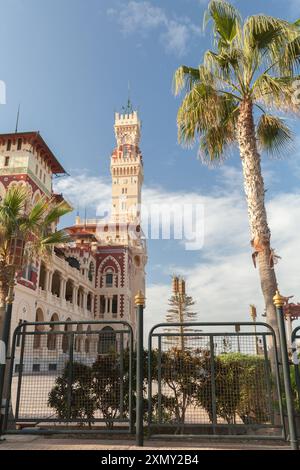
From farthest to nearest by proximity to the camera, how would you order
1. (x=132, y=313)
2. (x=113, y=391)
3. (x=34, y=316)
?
(x=132, y=313) < (x=34, y=316) < (x=113, y=391)

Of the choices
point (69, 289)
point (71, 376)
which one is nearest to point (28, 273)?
point (69, 289)

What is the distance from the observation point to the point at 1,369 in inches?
219

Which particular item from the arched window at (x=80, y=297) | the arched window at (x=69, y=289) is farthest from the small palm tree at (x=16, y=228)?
the arched window at (x=80, y=297)

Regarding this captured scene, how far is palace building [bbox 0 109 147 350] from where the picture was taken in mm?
28625

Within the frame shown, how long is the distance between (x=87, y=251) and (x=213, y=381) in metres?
40.3

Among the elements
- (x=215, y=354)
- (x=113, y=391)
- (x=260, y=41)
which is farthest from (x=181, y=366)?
(x=260, y=41)

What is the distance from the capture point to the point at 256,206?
870cm

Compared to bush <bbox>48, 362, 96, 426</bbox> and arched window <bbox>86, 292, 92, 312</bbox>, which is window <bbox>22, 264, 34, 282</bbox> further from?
bush <bbox>48, 362, 96, 426</bbox>

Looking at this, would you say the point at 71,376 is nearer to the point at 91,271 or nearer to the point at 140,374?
the point at 140,374

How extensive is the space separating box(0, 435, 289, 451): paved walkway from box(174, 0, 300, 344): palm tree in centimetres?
342

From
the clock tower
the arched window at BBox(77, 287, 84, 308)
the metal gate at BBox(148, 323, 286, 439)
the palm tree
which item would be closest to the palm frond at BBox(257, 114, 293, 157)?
the palm tree

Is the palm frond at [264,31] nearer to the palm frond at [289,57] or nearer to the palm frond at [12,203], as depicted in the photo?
the palm frond at [289,57]
